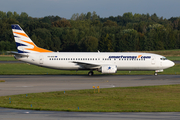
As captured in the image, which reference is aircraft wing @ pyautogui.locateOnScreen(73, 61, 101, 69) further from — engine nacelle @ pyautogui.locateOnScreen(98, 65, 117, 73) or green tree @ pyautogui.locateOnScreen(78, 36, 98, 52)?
green tree @ pyautogui.locateOnScreen(78, 36, 98, 52)

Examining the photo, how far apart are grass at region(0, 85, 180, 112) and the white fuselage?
1569 cm

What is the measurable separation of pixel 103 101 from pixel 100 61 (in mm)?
20567

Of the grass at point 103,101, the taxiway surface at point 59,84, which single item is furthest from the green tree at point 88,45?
the grass at point 103,101

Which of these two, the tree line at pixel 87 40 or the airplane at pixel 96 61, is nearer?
the airplane at pixel 96 61

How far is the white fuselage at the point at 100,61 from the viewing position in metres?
39.6

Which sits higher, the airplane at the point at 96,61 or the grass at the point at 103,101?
the airplane at the point at 96,61

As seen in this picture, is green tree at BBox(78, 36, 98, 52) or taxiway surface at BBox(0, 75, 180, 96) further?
green tree at BBox(78, 36, 98, 52)

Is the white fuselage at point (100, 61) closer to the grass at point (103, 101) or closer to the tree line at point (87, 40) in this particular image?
the grass at point (103, 101)

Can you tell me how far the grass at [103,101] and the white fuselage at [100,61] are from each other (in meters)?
15.7

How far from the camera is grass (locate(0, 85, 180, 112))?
56.0 feet

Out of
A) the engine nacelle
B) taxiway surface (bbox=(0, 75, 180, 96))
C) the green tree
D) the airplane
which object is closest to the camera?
taxiway surface (bbox=(0, 75, 180, 96))

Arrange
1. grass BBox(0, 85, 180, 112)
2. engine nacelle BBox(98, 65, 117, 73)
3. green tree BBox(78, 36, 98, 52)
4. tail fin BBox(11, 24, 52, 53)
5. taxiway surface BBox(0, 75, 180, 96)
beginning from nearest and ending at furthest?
grass BBox(0, 85, 180, 112), taxiway surface BBox(0, 75, 180, 96), engine nacelle BBox(98, 65, 117, 73), tail fin BBox(11, 24, 52, 53), green tree BBox(78, 36, 98, 52)

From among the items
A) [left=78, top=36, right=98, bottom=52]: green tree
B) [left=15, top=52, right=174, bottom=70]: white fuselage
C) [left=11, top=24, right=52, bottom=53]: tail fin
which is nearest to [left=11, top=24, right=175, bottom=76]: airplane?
[left=15, top=52, right=174, bottom=70]: white fuselage

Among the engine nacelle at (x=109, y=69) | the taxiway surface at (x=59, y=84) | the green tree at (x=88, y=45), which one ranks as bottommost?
the taxiway surface at (x=59, y=84)
